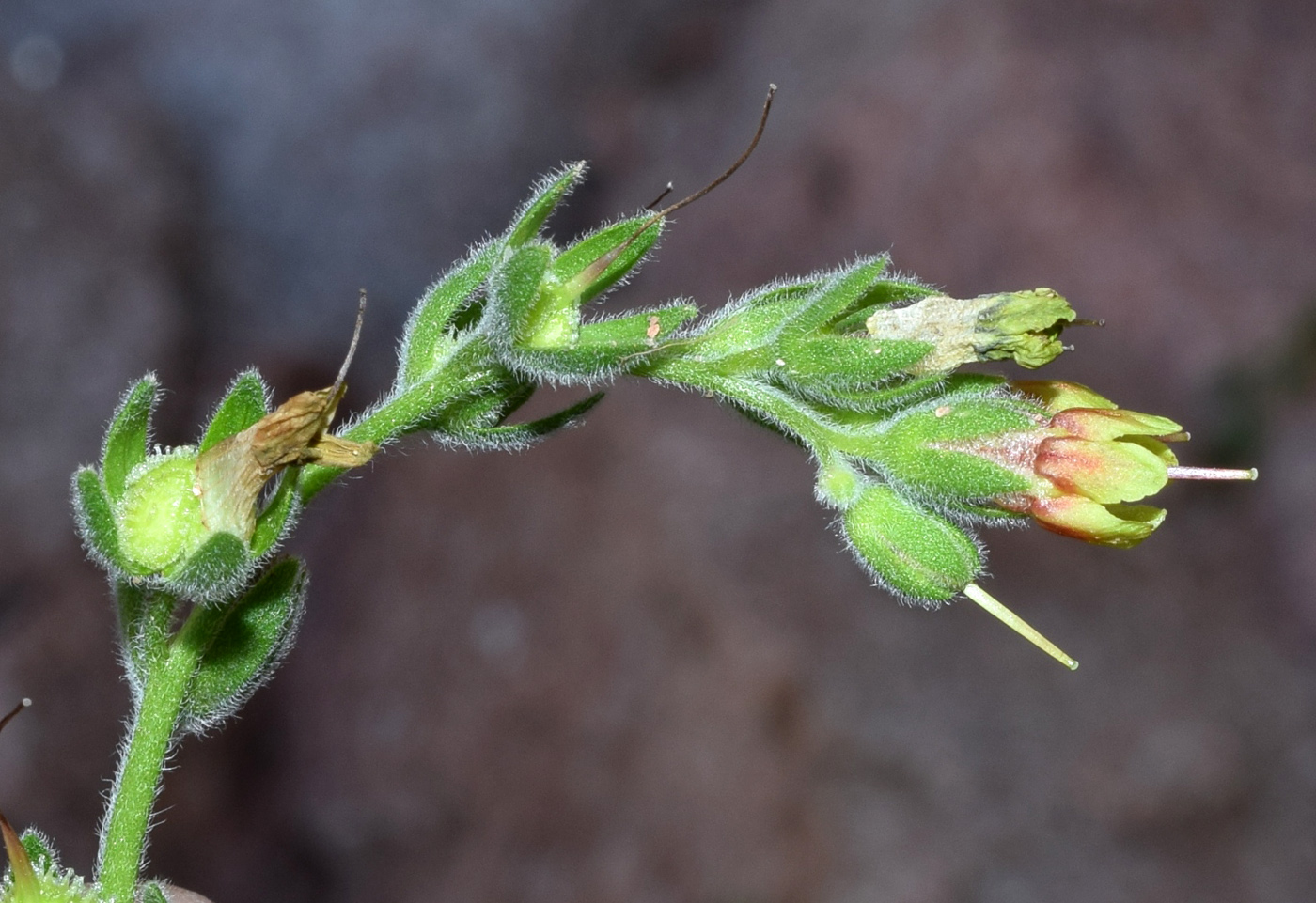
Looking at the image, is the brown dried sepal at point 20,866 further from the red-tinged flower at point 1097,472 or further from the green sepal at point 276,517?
the red-tinged flower at point 1097,472

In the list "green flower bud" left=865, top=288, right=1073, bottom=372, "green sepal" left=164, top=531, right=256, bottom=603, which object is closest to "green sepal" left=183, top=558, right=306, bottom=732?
"green sepal" left=164, top=531, right=256, bottom=603

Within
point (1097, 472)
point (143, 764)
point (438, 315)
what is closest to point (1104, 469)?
point (1097, 472)

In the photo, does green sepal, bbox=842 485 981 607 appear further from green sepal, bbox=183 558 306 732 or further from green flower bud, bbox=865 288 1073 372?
green sepal, bbox=183 558 306 732

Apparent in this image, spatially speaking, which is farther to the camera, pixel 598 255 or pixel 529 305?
pixel 598 255

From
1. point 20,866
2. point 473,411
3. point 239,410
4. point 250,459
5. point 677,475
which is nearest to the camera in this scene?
point 20,866

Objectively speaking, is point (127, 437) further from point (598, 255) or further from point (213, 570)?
point (598, 255)
